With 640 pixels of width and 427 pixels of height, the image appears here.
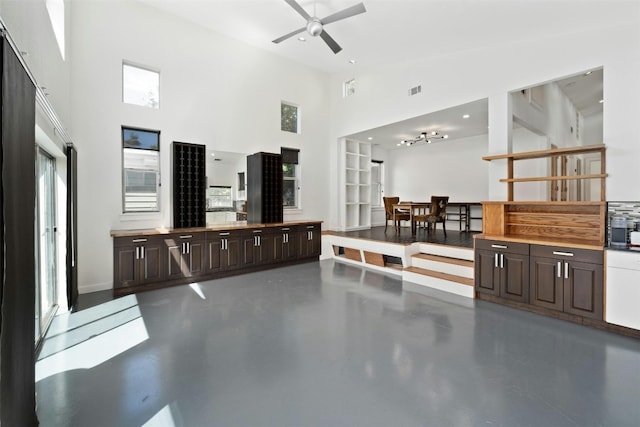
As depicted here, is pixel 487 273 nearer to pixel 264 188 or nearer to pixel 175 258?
pixel 264 188

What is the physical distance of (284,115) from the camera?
729 cm

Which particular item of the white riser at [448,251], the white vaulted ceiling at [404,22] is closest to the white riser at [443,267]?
the white riser at [448,251]

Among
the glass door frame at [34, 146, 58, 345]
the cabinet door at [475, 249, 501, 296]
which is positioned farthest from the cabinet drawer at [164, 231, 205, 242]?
the cabinet door at [475, 249, 501, 296]

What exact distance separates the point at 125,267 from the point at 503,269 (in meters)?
5.53

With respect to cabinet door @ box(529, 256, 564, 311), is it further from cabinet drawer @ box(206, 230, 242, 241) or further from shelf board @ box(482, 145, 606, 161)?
cabinet drawer @ box(206, 230, 242, 241)

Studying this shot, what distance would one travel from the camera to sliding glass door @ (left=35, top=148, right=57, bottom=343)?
3031 mm

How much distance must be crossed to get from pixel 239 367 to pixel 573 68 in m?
5.44

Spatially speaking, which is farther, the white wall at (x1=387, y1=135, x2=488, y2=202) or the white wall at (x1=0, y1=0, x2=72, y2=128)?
the white wall at (x1=387, y1=135, x2=488, y2=202)

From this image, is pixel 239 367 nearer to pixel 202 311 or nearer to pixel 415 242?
pixel 202 311

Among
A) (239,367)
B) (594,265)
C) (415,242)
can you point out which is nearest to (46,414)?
(239,367)

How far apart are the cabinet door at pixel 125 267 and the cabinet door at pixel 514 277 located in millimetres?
5424

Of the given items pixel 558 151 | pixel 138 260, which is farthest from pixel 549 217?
pixel 138 260

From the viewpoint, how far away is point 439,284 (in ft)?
15.1

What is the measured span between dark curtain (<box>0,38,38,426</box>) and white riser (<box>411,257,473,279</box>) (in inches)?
194
